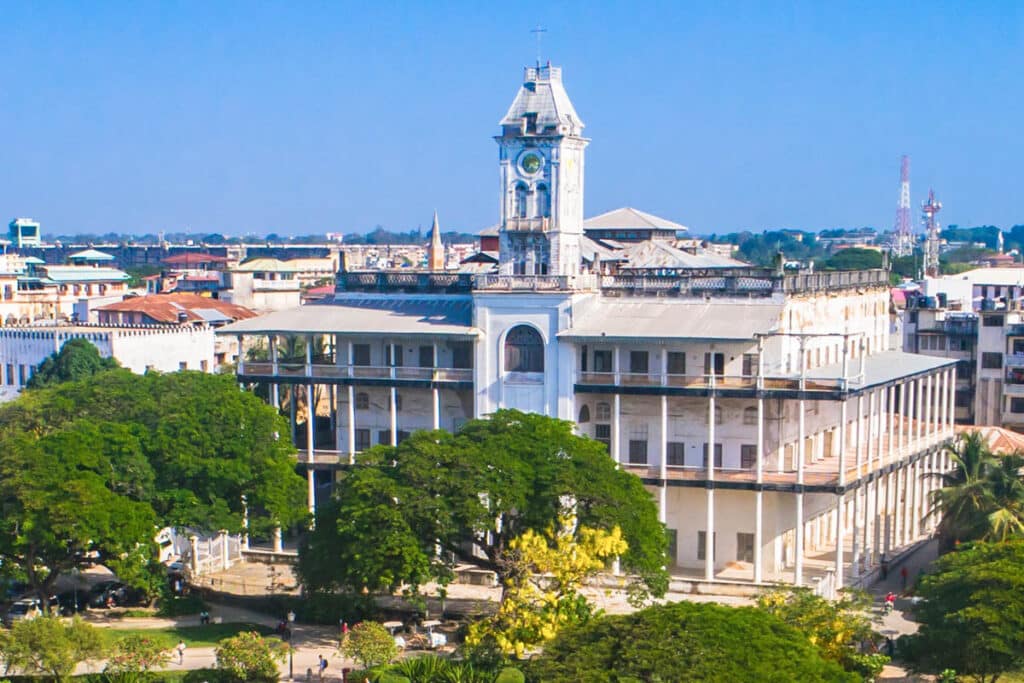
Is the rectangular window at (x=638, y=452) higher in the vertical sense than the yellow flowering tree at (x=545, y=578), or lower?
higher

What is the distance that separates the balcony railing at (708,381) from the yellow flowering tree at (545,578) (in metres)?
9.37

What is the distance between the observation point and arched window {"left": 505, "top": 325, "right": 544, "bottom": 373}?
A: 56.6 metres

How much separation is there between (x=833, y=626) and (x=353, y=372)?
82.6 feet

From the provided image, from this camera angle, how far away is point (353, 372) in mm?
59906

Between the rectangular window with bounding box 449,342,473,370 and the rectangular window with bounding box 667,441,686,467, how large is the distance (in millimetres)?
8385

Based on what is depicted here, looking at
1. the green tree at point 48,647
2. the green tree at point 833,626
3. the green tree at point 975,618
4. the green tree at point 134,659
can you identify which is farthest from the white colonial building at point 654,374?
the green tree at point 48,647

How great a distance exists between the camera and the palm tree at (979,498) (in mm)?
48875

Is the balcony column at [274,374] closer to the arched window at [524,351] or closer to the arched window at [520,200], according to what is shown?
the arched window at [524,351]

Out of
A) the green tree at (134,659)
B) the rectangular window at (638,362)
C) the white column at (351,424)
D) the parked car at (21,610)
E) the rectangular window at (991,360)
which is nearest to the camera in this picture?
the green tree at (134,659)

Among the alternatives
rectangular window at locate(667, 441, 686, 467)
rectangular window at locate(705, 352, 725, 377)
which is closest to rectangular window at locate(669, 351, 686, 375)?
rectangular window at locate(705, 352, 725, 377)

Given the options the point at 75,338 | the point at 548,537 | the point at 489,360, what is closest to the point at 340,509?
the point at 548,537

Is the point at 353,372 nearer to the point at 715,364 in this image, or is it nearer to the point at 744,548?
the point at 715,364

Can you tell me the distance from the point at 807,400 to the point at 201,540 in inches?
899

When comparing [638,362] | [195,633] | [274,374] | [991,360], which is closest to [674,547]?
[638,362]
